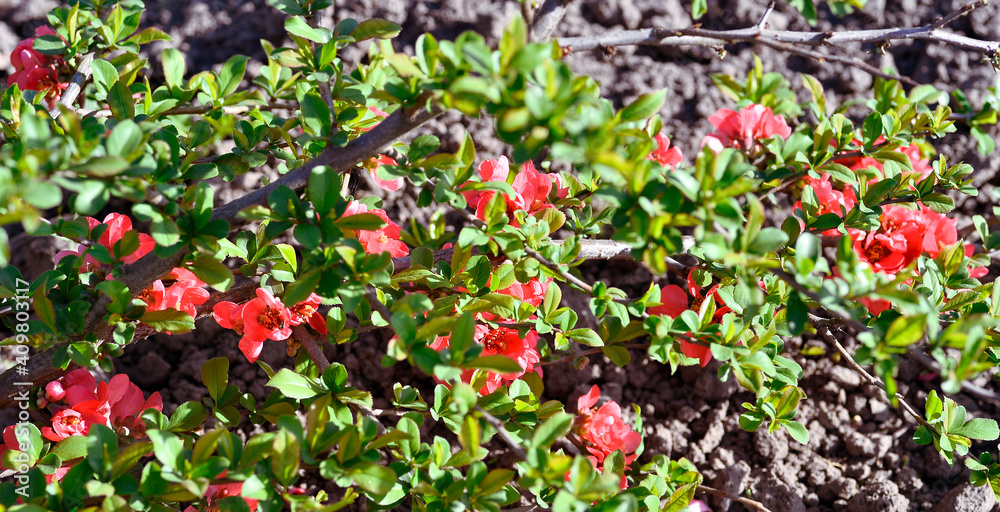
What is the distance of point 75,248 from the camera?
5.51 ft

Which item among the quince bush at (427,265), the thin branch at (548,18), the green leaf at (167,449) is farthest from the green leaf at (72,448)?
the thin branch at (548,18)

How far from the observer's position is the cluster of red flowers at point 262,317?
109cm

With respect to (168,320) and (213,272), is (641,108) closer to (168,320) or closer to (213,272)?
(213,272)

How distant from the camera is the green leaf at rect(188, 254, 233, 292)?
89 cm

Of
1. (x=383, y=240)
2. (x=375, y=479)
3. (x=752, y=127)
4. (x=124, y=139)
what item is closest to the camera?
(x=124, y=139)

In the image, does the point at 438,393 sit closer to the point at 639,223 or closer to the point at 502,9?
the point at 639,223

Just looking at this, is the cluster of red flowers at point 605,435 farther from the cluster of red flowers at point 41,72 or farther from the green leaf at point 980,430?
the cluster of red flowers at point 41,72

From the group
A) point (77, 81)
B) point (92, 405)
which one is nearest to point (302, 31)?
point (77, 81)

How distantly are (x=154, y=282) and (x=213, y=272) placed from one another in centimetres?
25

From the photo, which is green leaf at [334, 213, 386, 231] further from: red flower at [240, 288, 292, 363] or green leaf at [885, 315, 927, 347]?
green leaf at [885, 315, 927, 347]

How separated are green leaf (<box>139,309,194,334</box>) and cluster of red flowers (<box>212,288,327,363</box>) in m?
0.12

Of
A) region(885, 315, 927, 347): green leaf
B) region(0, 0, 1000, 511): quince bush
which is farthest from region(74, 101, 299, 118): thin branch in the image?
region(885, 315, 927, 347): green leaf

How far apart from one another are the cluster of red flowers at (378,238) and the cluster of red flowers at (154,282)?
11.3 inches

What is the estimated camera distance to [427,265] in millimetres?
1059
